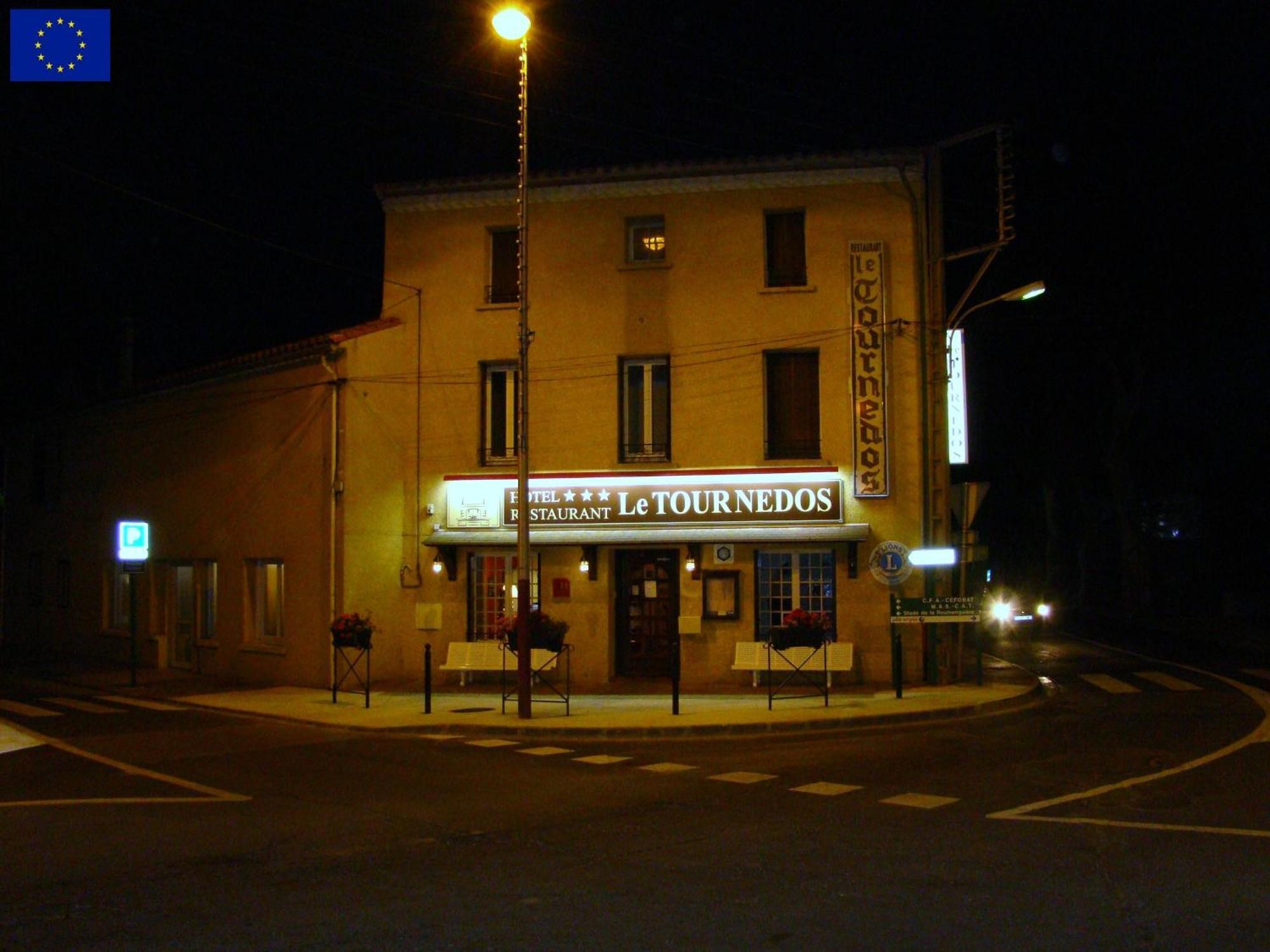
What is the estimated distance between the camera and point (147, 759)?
1348 centimetres

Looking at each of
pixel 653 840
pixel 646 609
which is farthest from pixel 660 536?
pixel 653 840

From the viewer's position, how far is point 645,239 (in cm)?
2088

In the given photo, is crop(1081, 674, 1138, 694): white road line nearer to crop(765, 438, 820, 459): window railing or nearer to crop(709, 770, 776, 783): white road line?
crop(765, 438, 820, 459): window railing

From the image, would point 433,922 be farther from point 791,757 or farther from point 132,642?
point 132,642

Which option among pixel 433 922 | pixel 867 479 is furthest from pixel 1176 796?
pixel 867 479

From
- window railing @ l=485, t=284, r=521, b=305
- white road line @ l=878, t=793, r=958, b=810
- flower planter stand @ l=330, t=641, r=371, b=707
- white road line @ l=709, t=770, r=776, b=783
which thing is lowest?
white road line @ l=709, t=770, r=776, b=783

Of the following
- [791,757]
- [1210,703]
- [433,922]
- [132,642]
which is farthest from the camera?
[132,642]

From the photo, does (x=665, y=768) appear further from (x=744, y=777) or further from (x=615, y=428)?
(x=615, y=428)

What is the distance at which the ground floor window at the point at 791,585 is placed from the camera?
65.4ft

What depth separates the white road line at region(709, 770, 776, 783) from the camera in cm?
1136

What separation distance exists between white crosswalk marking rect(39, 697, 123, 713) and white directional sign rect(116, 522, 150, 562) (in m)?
2.64

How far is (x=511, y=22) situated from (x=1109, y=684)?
14.4 meters

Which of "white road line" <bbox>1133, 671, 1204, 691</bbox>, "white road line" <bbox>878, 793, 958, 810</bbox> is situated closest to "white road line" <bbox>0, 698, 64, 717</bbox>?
"white road line" <bbox>878, 793, 958, 810</bbox>

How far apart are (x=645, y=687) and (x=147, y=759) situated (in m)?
8.43
